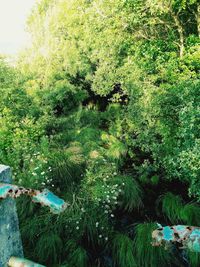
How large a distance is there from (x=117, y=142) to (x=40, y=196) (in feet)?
22.7

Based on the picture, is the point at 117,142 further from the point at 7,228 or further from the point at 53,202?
the point at 53,202

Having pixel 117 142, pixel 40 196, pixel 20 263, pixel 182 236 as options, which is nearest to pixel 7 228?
pixel 20 263

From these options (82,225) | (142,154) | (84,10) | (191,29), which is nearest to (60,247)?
(82,225)

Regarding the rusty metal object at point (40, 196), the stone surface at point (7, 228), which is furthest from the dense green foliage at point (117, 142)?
the rusty metal object at point (40, 196)

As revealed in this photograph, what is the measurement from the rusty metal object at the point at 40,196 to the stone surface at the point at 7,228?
13 centimetres

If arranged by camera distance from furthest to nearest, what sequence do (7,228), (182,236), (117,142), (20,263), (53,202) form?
(117,142)
(7,228)
(20,263)
(53,202)
(182,236)

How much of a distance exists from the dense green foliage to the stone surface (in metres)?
3.89

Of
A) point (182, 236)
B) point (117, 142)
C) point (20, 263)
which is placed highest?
point (182, 236)

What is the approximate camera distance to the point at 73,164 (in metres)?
7.11

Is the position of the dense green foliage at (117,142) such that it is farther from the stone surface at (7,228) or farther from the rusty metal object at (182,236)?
the rusty metal object at (182,236)

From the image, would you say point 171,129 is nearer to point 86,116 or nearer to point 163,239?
point 86,116

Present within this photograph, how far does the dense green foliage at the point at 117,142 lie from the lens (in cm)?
568

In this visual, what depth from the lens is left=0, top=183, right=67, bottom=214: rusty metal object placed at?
4.63 ft

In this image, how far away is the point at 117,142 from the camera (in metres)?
8.35
